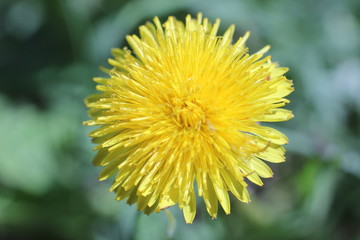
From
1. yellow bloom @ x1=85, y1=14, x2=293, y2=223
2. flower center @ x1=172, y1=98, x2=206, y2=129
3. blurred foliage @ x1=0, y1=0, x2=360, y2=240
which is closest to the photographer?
yellow bloom @ x1=85, y1=14, x2=293, y2=223

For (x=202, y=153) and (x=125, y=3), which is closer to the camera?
(x=202, y=153)

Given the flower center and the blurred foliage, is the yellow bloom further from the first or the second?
the blurred foliage

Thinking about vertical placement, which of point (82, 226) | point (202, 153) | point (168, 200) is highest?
point (202, 153)

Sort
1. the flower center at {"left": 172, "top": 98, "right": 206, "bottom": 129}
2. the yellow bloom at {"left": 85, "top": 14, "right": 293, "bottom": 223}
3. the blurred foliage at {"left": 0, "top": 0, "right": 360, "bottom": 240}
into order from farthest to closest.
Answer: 1. the blurred foliage at {"left": 0, "top": 0, "right": 360, "bottom": 240}
2. the flower center at {"left": 172, "top": 98, "right": 206, "bottom": 129}
3. the yellow bloom at {"left": 85, "top": 14, "right": 293, "bottom": 223}

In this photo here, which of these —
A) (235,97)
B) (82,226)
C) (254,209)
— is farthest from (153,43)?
(82,226)

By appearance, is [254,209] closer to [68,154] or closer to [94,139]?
[94,139]

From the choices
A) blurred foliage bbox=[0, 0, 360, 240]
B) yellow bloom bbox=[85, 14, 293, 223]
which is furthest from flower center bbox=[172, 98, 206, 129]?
blurred foliage bbox=[0, 0, 360, 240]

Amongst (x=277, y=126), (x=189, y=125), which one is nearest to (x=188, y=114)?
(x=189, y=125)
